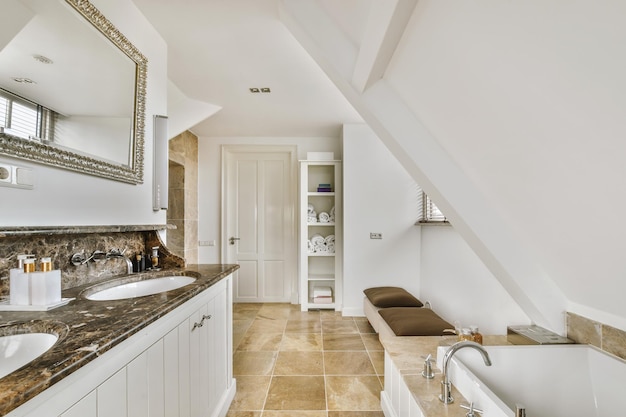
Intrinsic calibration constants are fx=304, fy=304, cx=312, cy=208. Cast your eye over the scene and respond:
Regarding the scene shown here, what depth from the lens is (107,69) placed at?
1543 millimetres

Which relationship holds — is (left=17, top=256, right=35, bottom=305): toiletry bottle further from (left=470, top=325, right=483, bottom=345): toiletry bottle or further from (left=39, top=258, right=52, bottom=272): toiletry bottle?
(left=470, top=325, right=483, bottom=345): toiletry bottle

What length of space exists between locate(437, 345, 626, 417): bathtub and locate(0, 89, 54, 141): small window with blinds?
1.87 m

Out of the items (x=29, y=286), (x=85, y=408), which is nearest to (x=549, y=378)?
(x=85, y=408)

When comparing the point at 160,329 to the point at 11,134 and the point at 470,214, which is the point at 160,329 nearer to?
the point at 11,134

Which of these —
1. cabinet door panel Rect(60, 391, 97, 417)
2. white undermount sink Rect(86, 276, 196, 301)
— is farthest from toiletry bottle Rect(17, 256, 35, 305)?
cabinet door panel Rect(60, 391, 97, 417)

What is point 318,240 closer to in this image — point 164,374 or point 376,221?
point 376,221

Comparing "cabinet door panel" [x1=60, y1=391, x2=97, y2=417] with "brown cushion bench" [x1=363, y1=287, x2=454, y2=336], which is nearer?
"cabinet door panel" [x1=60, y1=391, x2=97, y2=417]

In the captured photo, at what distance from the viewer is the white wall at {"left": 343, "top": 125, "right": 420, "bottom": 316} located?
387 centimetres

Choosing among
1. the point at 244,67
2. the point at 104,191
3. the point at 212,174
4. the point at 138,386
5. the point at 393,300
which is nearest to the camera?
the point at 138,386

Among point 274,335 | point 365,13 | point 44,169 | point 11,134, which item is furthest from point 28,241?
point 274,335

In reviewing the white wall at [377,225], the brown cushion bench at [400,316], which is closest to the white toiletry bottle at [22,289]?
the brown cushion bench at [400,316]

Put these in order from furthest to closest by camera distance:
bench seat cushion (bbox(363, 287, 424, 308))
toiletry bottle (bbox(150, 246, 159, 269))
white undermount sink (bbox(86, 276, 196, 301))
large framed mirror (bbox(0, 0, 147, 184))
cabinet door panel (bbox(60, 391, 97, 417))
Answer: bench seat cushion (bbox(363, 287, 424, 308)), toiletry bottle (bbox(150, 246, 159, 269)), white undermount sink (bbox(86, 276, 196, 301)), large framed mirror (bbox(0, 0, 147, 184)), cabinet door panel (bbox(60, 391, 97, 417))

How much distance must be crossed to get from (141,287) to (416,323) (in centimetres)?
191

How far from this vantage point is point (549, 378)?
4.44 feet
